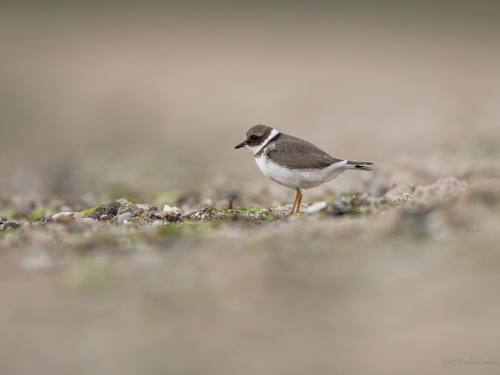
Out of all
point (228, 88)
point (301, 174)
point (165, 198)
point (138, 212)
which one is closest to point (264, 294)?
point (301, 174)

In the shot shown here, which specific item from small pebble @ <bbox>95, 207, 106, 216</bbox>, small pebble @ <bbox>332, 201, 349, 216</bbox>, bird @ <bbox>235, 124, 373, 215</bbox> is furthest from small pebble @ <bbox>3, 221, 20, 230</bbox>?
small pebble @ <bbox>332, 201, 349, 216</bbox>

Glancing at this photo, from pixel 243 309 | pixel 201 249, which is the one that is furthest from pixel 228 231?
pixel 243 309

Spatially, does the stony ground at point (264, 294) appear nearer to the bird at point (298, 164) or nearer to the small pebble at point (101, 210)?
the bird at point (298, 164)

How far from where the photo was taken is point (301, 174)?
7.87m

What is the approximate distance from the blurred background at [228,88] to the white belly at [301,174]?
2.06 metres

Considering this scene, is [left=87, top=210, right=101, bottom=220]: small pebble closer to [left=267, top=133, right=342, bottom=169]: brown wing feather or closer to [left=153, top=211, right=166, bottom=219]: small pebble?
[left=153, top=211, right=166, bottom=219]: small pebble

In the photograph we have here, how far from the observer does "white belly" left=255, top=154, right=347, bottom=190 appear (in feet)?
25.8

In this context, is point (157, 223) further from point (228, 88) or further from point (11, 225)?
point (228, 88)

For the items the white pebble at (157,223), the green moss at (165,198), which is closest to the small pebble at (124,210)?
the white pebble at (157,223)

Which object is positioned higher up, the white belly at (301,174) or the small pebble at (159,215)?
the white belly at (301,174)

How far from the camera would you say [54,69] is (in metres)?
27.9

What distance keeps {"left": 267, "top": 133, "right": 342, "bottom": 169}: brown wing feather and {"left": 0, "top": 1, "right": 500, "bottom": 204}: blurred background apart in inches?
82.8

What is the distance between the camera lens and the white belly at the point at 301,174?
787 centimetres

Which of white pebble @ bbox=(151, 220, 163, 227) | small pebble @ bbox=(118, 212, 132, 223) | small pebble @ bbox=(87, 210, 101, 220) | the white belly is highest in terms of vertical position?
the white belly
